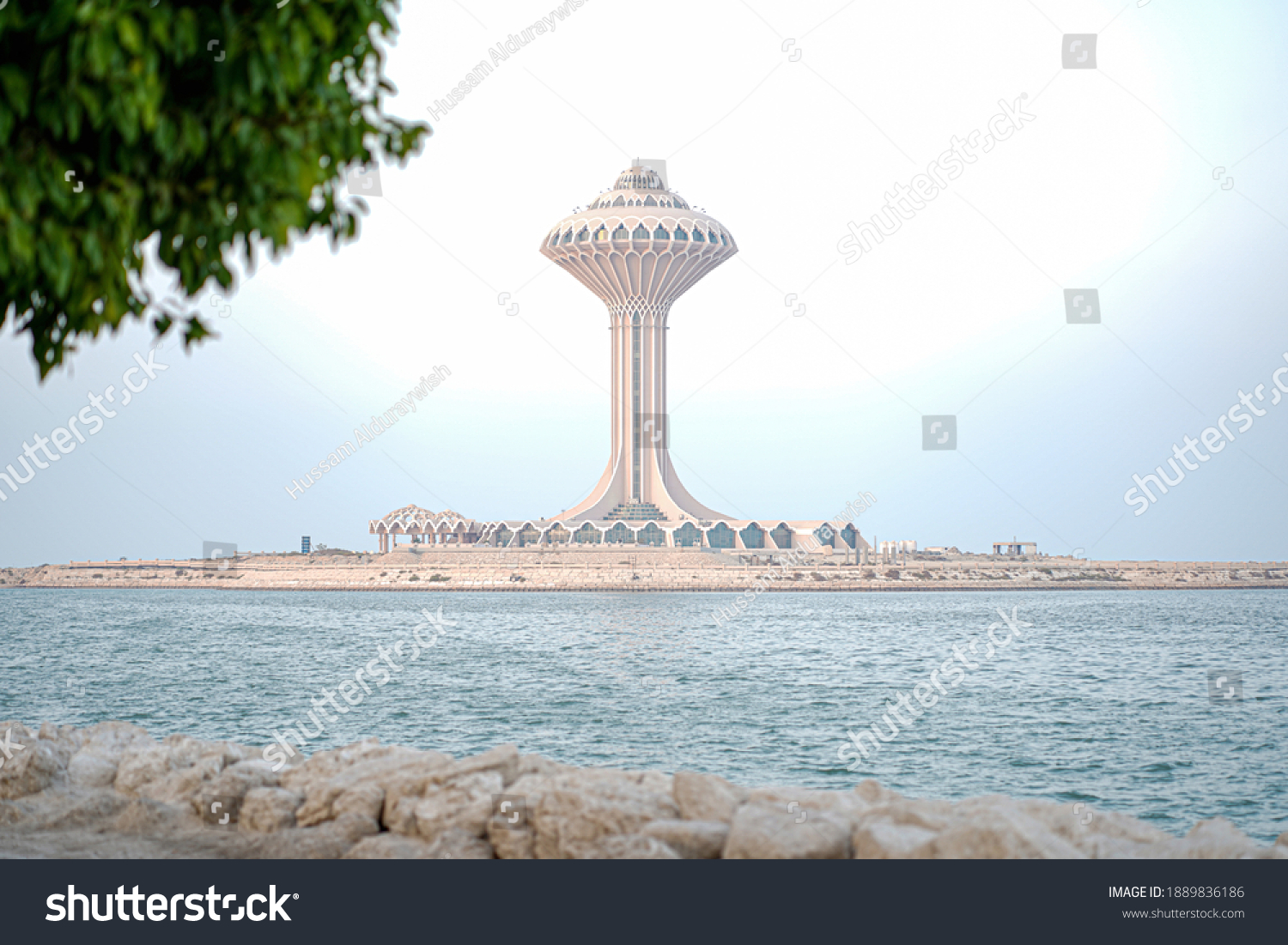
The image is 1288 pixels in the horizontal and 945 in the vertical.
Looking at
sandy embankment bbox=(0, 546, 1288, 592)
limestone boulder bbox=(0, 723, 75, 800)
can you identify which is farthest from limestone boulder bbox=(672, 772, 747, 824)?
sandy embankment bbox=(0, 546, 1288, 592)

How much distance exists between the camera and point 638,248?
9956 cm

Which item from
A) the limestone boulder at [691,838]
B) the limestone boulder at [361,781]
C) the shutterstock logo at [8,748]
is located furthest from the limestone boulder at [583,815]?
the shutterstock logo at [8,748]

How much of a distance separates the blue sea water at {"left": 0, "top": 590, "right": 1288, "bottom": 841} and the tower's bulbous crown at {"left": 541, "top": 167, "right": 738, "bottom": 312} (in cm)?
5315

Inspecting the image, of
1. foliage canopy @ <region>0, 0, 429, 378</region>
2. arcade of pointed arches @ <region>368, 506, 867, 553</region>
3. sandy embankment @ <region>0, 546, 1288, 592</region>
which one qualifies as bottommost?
foliage canopy @ <region>0, 0, 429, 378</region>

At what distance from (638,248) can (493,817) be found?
94278 millimetres

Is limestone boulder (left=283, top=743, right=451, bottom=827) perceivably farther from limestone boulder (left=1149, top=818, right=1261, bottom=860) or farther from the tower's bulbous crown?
the tower's bulbous crown

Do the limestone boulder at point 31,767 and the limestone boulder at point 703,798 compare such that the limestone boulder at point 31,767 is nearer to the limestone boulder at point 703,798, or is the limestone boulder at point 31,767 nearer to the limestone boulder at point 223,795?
the limestone boulder at point 223,795

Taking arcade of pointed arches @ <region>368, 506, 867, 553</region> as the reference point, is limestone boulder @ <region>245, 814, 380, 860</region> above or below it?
below

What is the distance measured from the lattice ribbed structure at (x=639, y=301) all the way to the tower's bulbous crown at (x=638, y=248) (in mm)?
74

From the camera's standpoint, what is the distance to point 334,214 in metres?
5.08

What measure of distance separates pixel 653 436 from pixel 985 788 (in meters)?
87.7

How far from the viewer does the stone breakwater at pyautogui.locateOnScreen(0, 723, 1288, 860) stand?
22.7 feet

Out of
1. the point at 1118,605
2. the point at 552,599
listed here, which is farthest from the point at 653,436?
the point at 1118,605

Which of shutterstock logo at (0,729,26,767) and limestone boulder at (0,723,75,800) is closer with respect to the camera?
limestone boulder at (0,723,75,800)
